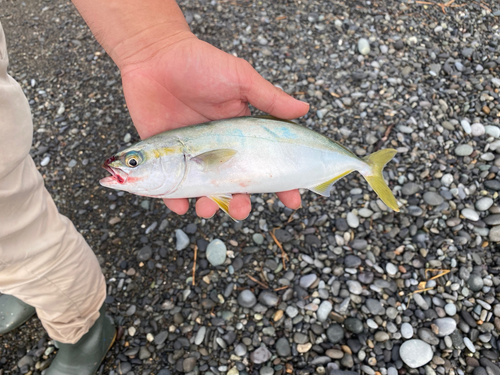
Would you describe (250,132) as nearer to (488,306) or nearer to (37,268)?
(37,268)

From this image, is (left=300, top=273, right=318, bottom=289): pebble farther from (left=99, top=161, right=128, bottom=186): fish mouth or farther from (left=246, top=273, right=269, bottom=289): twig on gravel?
(left=99, top=161, right=128, bottom=186): fish mouth

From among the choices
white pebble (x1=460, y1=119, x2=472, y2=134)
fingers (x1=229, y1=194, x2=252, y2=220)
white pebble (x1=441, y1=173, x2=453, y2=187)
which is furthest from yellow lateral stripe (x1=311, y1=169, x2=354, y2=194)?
white pebble (x1=460, y1=119, x2=472, y2=134)

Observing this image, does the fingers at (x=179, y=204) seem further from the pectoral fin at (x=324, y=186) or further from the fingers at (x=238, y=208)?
the pectoral fin at (x=324, y=186)

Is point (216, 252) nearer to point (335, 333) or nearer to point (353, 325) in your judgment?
point (335, 333)

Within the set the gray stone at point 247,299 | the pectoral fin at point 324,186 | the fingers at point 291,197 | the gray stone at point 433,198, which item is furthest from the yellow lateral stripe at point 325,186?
the gray stone at point 433,198

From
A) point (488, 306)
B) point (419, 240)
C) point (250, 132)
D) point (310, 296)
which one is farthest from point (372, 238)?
point (250, 132)

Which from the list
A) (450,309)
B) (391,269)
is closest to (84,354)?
(391,269)
